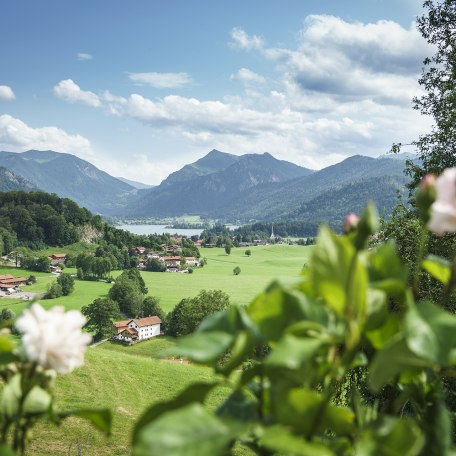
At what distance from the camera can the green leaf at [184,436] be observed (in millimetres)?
578

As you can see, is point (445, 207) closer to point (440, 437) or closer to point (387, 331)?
point (387, 331)

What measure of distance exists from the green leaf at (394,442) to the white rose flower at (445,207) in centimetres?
35

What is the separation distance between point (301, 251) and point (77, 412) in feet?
445

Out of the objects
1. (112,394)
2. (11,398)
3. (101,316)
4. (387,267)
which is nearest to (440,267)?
(387,267)

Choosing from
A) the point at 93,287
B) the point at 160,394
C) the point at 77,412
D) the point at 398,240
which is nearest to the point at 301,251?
the point at 93,287

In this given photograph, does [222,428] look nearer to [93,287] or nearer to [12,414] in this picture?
[12,414]

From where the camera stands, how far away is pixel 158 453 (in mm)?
573

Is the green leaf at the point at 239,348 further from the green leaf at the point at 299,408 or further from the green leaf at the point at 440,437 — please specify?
the green leaf at the point at 440,437

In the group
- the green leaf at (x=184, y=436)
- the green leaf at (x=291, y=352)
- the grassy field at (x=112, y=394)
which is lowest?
the grassy field at (x=112, y=394)

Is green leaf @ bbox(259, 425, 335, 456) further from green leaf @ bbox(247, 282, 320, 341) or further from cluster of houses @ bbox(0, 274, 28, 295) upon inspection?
cluster of houses @ bbox(0, 274, 28, 295)

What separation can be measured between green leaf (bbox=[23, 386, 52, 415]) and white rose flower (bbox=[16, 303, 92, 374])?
56mm

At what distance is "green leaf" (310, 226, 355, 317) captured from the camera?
724mm

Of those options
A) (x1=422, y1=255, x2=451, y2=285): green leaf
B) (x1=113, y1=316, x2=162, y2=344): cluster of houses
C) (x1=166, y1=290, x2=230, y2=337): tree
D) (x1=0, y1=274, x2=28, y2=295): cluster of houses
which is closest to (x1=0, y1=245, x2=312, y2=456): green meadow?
(x1=422, y1=255, x2=451, y2=285): green leaf

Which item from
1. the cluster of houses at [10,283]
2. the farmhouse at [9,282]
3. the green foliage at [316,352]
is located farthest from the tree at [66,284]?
the green foliage at [316,352]
